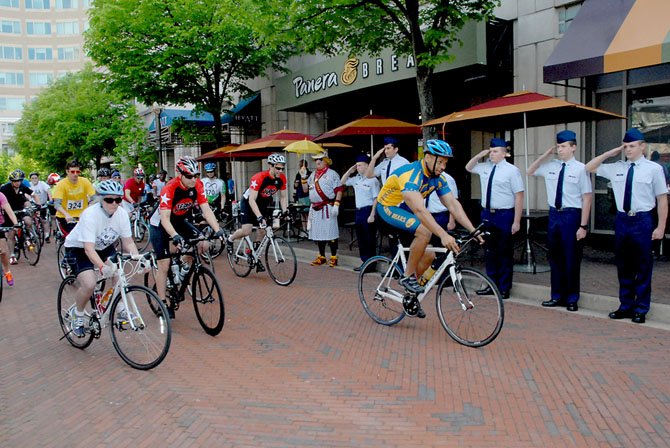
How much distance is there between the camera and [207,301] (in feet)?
22.3

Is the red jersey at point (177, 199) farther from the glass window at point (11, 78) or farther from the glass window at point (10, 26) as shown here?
the glass window at point (10, 26)

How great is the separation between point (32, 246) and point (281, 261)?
6.77m

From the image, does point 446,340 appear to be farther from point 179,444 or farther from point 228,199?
point 228,199

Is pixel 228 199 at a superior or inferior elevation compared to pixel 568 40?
inferior

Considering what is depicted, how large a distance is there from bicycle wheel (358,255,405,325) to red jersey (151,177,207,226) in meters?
2.19

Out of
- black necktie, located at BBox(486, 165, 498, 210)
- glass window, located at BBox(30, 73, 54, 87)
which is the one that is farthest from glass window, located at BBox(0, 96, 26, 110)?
black necktie, located at BBox(486, 165, 498, 210)

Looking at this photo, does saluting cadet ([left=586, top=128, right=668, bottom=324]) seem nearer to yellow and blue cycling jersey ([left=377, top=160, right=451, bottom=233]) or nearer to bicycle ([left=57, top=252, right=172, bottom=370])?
yellow and blue cycling jersey ([left=377, top=160, right=451, bottom=233])

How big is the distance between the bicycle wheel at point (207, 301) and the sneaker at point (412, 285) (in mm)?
2009

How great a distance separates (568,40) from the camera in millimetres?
10695

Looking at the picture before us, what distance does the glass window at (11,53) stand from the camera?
84688 mm

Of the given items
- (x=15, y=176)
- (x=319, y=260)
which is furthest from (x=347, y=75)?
(x=15, y=176)

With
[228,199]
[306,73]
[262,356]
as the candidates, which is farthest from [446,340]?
[228,199]

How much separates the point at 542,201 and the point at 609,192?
4.45 ft

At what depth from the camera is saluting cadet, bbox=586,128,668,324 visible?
6504 mm
